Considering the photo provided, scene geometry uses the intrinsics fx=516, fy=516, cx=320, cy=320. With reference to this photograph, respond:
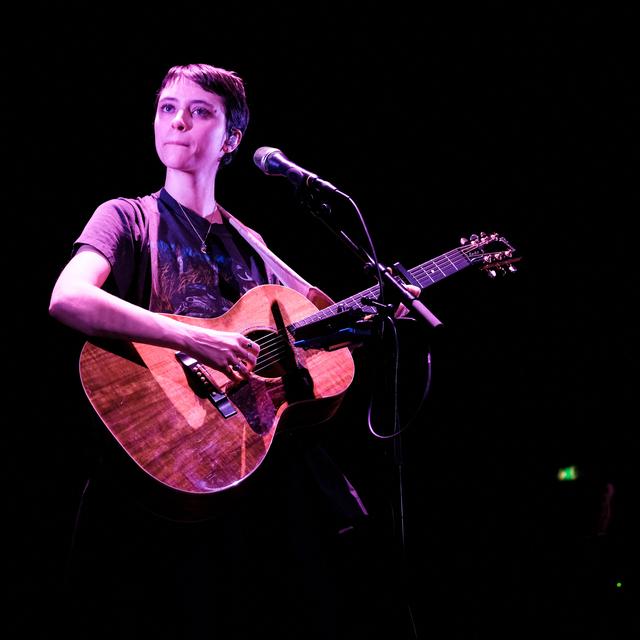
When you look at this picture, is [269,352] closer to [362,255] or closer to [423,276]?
[362,255]

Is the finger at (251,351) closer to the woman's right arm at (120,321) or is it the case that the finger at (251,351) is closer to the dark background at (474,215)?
A: the woman's right arm at (120,321)

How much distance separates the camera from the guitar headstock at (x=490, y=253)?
99.0 inches

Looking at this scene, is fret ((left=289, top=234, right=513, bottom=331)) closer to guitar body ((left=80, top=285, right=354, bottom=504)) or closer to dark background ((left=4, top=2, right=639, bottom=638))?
guitar body ((left=80, top=285, right=354, bottom=504))

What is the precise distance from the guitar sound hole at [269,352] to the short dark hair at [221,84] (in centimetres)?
121

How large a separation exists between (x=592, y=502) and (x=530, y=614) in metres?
0.98

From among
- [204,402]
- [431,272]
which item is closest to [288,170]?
[431,272]

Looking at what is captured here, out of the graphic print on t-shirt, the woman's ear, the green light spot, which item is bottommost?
the green light spot

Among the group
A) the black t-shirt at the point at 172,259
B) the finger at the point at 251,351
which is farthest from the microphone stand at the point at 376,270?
the black t-shirt at the point at 172,259

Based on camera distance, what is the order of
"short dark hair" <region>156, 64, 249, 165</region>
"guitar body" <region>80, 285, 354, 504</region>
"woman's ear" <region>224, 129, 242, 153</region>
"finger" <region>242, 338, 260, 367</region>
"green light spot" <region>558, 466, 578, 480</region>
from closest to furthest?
"guitar body" <region>80, 285, 354, 504</region>, "finger" <region>242, 338, 260, 367</region>, "short dark hair" <region>156, 64, 249, 165</region>, "woman's ear" <region>224, 129, 242, 153</region>, "green light spot" <region>558, 466, 578, 480</region>

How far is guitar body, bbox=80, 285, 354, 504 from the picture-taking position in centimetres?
164

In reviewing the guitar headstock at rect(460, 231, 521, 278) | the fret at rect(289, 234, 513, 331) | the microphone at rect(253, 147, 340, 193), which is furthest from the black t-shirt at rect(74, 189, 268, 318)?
the guitar headstock at rect(460, 231, 521, 278)

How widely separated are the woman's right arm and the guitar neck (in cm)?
39

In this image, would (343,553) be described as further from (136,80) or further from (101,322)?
(136,80)

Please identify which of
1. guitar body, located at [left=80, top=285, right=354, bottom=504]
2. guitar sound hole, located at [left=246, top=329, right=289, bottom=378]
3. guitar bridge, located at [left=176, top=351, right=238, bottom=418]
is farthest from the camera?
guitar sound hole, located at [left=246, top=329, right=289, bottom=378]
